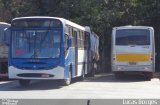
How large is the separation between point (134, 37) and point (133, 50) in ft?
2.50

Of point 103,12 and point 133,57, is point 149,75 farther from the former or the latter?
point 103,12

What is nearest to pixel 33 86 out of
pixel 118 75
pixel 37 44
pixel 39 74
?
pixel 39 74

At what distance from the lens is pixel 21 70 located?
22.8m

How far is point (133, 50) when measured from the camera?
94.2 feet

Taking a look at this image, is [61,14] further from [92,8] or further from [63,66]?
[63,66]

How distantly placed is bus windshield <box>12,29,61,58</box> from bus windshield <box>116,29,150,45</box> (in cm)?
691

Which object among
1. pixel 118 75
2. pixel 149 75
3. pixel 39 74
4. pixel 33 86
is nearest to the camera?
pixel 39 74

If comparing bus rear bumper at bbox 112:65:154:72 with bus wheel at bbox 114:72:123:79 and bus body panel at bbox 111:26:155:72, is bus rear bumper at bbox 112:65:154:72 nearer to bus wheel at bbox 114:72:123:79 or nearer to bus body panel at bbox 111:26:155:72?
bus body panel at bbox 111:26:155:72

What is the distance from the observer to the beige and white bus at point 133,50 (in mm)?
28681

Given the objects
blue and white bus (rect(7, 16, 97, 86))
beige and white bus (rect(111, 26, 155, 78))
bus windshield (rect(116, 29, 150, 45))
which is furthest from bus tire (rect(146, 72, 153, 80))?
blue and white bus (rect(7, 16, 97, 86))

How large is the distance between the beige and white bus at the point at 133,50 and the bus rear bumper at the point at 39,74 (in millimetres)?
6861

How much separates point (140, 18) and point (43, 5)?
7986 mm

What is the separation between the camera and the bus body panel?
28.7m

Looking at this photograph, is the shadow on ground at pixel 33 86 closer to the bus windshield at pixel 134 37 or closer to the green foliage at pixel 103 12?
the bus windshield at pixel 134 37
